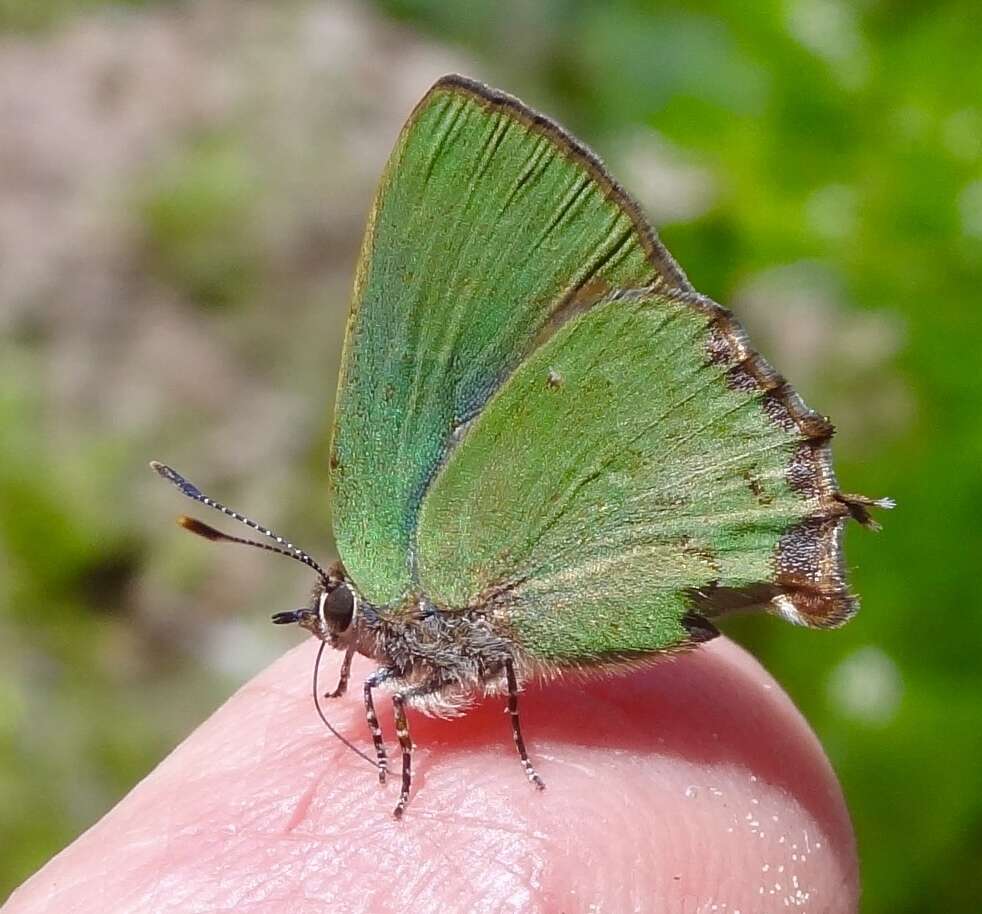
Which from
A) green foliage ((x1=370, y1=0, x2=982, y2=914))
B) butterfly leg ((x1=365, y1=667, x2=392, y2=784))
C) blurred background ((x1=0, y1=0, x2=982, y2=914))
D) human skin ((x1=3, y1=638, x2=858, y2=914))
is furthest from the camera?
blurred background ((x1=0, y1=0, x2=982, y2=914))

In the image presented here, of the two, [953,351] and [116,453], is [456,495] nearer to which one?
[953,351]

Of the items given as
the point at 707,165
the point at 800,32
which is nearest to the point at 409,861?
the point at 707,165

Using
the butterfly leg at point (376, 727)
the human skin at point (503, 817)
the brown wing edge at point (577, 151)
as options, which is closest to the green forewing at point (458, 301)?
the brown wing edge at point (577, 151)

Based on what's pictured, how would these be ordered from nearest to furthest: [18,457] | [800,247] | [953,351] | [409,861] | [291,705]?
[409,861], [291,705], [953,351], [800,247], [18,457]

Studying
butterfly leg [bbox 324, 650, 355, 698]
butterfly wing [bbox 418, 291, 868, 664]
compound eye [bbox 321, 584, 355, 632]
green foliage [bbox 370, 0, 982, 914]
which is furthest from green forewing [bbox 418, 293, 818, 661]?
green foliage [bbox 370, 0, 982, 914]

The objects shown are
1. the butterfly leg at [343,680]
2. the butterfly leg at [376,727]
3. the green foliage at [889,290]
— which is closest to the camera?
the butterfly leg at [376,727]

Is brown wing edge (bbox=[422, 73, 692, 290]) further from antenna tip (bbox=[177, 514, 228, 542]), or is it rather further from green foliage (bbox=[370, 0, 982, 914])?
green foliage (bbox=[370, 0, 982, 914])

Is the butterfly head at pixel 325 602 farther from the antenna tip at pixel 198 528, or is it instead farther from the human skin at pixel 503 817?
the human skin at pixel 503 817
